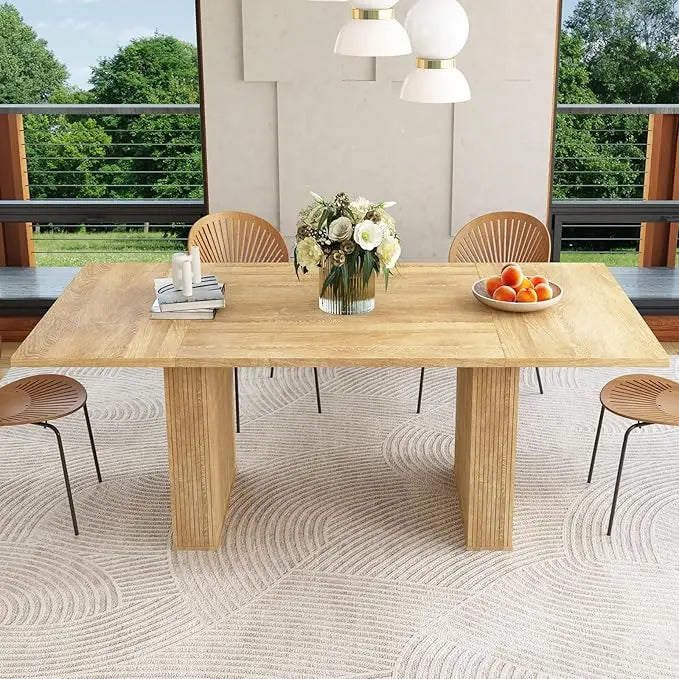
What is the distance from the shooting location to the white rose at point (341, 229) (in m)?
3.36

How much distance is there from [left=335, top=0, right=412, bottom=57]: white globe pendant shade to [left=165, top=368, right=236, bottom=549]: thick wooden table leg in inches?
42.2

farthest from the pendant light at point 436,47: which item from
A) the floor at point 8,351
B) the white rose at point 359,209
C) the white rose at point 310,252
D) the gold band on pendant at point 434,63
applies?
the floor at point 8,351

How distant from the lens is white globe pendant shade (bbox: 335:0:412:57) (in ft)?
9.91

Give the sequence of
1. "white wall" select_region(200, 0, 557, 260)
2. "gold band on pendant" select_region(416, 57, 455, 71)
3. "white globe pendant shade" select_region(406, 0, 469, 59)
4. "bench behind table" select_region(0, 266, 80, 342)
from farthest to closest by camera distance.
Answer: "bench behind table" select_region(0, 266, 80, 342) < "white wall" select_region(200, 0, 557, 260) < "gold band on pendant" select_region(416, 57, 455, 71) < "white globe pendant shade" select_region(406, 0, 469, 59)

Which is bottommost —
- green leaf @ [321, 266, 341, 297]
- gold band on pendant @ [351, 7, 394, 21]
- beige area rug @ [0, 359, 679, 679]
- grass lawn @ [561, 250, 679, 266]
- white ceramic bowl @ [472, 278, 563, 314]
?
beige area rug @ [0, 359, 679, 679]

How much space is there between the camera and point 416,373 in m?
4.98

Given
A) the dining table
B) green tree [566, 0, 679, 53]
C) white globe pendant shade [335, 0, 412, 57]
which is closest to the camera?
white globe pendant shade [335, 0, 412, 57]

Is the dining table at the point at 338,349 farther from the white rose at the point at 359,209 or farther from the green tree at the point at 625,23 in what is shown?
the green tree at the point at 625,23

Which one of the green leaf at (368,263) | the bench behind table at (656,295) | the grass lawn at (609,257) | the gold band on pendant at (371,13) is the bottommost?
the bench behind table at (656,295)

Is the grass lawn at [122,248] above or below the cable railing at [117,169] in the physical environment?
below

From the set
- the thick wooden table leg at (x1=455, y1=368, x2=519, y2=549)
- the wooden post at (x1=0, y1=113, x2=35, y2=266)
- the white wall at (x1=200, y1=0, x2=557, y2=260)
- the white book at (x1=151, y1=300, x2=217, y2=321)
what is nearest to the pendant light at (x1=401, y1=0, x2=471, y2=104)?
the thick wooden table leg at (x1=455, y1=368, x2=519, y2=549)

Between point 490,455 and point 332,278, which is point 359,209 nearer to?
point 332,278

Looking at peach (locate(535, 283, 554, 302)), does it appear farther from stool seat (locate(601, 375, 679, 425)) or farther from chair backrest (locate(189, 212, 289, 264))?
chair backrest (locate(189, 212, 289, 264))

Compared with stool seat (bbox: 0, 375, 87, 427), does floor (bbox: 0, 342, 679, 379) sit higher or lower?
lower
